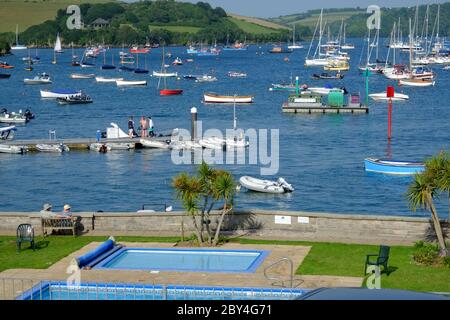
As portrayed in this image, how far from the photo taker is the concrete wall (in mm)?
25422

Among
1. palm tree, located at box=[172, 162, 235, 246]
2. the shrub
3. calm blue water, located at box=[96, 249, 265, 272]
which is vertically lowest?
calm blue water, located at box=[96, 249, 265, 272]

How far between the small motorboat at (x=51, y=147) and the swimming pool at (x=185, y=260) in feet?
147

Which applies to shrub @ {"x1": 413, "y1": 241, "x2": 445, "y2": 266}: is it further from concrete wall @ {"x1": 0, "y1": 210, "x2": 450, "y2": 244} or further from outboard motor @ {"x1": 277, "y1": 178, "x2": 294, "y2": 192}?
outboard motor @ {"x1": 277, "y1": 178, "x2": 294, "y2": 192}

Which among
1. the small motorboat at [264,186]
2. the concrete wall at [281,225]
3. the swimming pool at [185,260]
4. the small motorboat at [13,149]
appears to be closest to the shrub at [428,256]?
the concrete wall at [281,225]

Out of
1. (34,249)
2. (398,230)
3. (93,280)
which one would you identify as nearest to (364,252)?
(398,230)

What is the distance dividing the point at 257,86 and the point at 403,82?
80.1ft

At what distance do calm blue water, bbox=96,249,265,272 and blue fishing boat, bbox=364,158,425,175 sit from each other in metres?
29.6

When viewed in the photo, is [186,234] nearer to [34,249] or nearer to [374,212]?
[34,249]

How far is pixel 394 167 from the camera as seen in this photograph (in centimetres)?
5322

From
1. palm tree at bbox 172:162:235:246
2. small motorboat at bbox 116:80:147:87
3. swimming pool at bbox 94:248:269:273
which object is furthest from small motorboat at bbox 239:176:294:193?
small motorboat at bbox 116:80:147:87

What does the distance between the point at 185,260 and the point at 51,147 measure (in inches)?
1820

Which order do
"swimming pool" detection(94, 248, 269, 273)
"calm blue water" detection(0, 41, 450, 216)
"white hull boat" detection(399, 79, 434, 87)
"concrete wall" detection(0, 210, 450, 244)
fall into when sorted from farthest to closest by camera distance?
1. "white hull boat" detection(399, 79, 434, 87)
2. "calm blue water" detection(0, 41, 450, 216)
3. "concrete wall" detection(0, 210, 450, 244)
4. "swimming pool" detection(94, 248, 269, 273)

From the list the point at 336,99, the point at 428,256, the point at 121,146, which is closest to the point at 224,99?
the point at 336,99

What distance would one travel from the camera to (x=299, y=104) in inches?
3750
